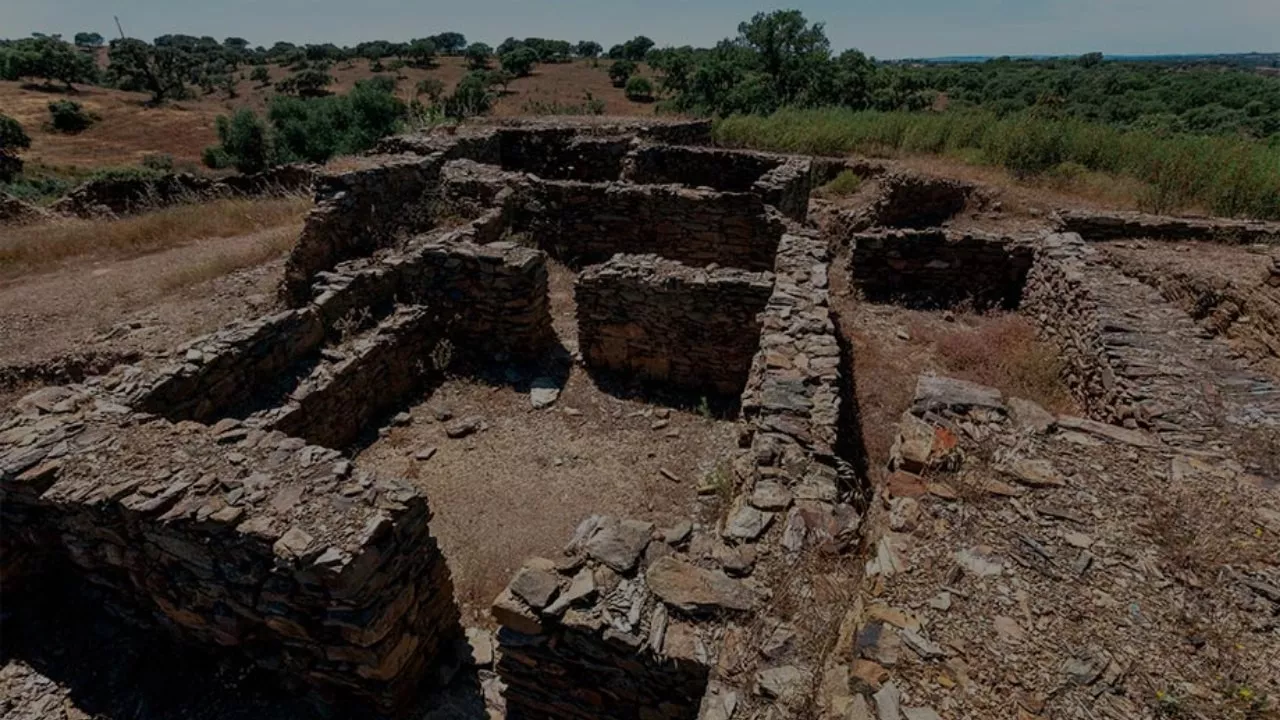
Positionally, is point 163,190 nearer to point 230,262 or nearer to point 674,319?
point 230,262

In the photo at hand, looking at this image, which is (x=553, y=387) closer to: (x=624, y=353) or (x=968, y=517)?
(x=624, y=353)

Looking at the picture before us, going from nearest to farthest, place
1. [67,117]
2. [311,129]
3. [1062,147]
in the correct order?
[1062,147], [311,129], [67,117]

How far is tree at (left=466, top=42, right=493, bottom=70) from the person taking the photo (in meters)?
74.4

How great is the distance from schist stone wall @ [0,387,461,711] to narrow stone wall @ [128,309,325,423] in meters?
Result: 0.90

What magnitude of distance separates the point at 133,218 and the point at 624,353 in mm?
12854

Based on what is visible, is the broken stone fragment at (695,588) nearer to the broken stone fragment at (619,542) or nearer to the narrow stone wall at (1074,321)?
the broken stone fragment at (619,542)

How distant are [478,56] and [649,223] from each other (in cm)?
8171

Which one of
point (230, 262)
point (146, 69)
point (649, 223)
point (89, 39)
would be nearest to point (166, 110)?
point (146, 69)

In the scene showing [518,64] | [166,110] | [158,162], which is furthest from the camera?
[518,64]

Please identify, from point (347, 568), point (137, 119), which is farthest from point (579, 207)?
point (137, 119)

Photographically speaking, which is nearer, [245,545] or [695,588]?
[695,588]

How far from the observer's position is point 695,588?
3.42 metres

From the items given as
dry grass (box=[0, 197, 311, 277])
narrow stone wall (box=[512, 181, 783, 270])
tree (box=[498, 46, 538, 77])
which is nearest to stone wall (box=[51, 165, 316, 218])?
dry grass (box=[0, 197, 311, 277])

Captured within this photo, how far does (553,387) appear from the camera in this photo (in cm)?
784
